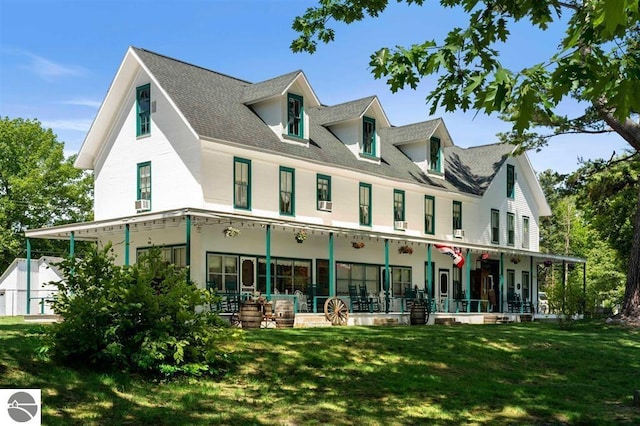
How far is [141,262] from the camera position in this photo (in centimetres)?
1188

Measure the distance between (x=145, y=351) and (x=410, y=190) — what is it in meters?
23.5

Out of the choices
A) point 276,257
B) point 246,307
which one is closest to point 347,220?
point 276,257

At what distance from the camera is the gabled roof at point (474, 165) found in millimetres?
37125

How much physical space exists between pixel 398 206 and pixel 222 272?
33.3ft

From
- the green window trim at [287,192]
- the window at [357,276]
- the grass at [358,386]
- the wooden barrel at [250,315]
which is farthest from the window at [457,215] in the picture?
the grass at [358,386]

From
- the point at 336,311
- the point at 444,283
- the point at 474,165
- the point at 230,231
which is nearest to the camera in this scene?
the point at 230,231

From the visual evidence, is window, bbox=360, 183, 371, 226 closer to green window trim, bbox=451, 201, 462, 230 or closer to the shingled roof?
the shingled roof

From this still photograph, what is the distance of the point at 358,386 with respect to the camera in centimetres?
1160

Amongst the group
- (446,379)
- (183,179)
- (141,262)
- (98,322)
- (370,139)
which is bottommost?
(446,379)

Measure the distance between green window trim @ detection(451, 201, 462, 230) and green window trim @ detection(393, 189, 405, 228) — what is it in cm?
416

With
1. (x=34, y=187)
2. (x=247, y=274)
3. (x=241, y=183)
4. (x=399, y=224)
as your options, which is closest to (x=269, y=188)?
(x=241, y=183)

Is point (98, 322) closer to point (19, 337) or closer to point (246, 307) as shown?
point (19, 337)
